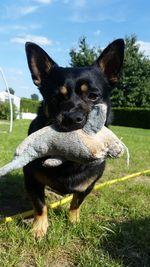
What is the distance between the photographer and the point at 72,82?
3.89m

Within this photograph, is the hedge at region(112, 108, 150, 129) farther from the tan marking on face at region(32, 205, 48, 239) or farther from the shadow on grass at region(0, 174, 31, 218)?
the tan marking on face at region(32, 205, 48, 239)

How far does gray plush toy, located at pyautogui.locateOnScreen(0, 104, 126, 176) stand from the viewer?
9.83 feet

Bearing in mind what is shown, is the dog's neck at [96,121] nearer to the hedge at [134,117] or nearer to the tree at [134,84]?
the hedge at [134,117]

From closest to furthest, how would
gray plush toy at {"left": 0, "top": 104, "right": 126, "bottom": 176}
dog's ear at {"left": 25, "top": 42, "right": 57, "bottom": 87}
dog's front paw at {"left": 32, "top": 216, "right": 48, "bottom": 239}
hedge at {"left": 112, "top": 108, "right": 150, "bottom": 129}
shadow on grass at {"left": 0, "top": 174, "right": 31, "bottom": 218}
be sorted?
gray plush toy at {"left": 0, "top": 104, "right": 126, "bottom": 176} < dog's front paw at {"left": 32, "top": 216, "right": 48, "bottom": 239} < dog's ear at {"left": 25, "top": 42, "right": 57, "bottom": 87} < shadow on grass at {"left": 0, "top": 174, "right": 31, "bottom": 218} < hedge at {"left": 112, "top": 108, "right": 150, "bottom": 129}

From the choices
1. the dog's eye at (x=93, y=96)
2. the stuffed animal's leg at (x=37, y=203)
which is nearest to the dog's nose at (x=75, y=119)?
the dog's eye at (x=93, y=96)

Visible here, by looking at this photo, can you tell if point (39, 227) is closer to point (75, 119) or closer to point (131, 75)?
point (75, 119)

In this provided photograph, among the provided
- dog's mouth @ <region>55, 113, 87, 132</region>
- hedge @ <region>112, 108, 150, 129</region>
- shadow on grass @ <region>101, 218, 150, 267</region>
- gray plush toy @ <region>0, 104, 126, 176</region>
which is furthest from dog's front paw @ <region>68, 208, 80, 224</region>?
hedge @ <region>112, 108, 150, 129</region>

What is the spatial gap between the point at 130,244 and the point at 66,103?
4.61 feet

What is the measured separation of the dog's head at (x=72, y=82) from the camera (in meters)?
3.61

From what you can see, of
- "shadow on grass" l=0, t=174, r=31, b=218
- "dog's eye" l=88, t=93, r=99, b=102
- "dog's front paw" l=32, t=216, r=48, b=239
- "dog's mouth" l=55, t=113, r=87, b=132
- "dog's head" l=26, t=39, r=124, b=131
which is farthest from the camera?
"shadow on grass" l=0, t=174, r=31, b=218

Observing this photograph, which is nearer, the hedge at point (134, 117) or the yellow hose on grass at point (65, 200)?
the yellow hose on grass at point (65, 200)

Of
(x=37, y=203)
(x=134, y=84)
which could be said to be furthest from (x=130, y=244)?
(x=134, y=84)

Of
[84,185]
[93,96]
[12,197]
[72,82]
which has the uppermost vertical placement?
[72,82]

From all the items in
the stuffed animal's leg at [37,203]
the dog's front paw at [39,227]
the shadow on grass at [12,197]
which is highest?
the stuffed animal's leg at [37,203]
